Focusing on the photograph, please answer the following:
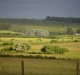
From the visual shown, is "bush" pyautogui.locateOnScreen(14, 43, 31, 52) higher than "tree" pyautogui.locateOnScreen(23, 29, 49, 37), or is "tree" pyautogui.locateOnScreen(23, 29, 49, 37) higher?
"tree" pyautogui.locateOnScreen(23, 29, 49, 37)

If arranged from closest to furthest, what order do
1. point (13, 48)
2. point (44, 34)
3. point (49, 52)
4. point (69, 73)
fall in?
point (69, 73) < point (49, 52) < point (13, 48) < point (44, 34)

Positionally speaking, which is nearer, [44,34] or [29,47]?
[29,47]

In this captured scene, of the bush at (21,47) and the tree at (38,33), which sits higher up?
the tree at (38,33)

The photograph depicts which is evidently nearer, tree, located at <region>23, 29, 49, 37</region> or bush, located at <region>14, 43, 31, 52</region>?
bush, located at <region>14, 43, 31, 52</region>

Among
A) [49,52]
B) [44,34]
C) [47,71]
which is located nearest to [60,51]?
[49,52]

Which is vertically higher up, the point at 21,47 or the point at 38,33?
the point at 38,33

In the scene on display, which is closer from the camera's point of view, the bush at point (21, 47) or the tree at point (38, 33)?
the bush at point (21, 47)

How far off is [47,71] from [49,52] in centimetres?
2727

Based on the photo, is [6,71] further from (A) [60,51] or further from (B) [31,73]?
(A) [60,51]

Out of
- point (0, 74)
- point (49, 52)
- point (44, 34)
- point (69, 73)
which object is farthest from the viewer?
point (44, 34)

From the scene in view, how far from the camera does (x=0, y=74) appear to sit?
21.1 metres

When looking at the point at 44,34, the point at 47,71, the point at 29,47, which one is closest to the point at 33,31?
the point at 44,34

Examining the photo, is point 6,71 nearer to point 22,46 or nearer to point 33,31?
point 22,46

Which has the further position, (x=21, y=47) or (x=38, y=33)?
(x=38, y=33)
